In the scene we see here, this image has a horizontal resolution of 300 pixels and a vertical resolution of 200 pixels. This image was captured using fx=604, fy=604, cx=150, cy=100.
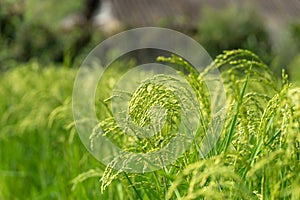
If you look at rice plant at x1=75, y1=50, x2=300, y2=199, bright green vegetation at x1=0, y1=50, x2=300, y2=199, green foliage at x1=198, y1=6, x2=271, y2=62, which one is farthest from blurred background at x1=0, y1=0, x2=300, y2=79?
rice plant at x1=75, y1=50, x2=300, y2=199

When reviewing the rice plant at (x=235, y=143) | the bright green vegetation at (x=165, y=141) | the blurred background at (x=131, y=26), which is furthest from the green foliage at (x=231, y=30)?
the rice plant at (x=235, y=143)

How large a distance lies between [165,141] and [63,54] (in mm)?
11086

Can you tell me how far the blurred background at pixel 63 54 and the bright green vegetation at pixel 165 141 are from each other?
0.01 meters

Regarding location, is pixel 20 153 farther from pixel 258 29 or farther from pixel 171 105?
pixel 258 29

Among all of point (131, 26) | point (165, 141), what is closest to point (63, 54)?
point (131, 26)

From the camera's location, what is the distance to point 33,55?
1187cm

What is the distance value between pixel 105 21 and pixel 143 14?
4.79 feet

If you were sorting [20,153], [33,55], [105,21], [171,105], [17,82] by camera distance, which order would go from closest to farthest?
[171,105]
[20,153]
[17,82]
[33,55]
[105,21]

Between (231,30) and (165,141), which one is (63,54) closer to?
(231,30)

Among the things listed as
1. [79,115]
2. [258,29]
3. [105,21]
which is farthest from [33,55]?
[79,115]

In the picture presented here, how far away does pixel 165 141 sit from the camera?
5.01 ft

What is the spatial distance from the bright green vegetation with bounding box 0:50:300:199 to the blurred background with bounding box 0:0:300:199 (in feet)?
0.04

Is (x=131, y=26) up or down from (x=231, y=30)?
up

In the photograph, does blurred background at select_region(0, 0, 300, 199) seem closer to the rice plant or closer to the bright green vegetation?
the bright green vegetation
